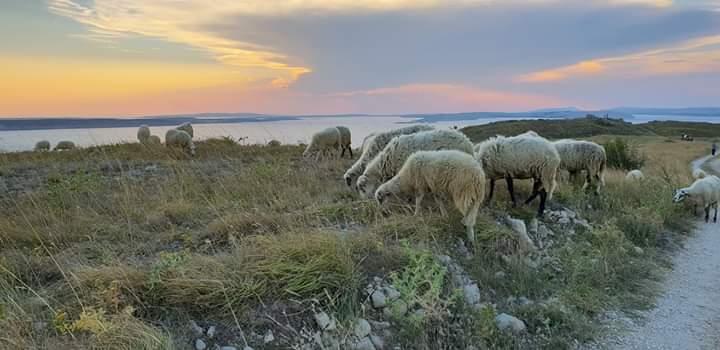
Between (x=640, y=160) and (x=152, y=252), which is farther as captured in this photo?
(x=640, y=160)

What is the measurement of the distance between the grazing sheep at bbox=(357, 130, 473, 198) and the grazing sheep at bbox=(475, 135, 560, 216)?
644 millimetres

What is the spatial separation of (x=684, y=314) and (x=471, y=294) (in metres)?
2.94

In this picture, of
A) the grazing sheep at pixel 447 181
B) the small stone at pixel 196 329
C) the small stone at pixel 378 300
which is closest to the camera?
the small stone at pixel 196 329

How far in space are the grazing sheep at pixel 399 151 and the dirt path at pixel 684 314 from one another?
4133 millimetres

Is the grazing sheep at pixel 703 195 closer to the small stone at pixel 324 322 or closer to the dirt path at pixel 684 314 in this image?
the dirt path at pixel 684 314

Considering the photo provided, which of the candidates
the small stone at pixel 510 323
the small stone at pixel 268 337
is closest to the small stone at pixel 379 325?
the small stone at pixel 268 337

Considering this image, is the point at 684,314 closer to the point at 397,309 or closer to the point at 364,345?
the point at 397,309

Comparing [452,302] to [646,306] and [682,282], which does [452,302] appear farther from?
[682,282]

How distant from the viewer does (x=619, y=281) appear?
657cm

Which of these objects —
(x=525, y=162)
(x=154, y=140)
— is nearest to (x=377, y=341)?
(x=525, y=162)

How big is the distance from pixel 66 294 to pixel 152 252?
5.35ft

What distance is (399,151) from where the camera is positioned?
28.8 ft

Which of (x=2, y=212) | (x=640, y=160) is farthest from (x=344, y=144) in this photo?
(x=640, y=160)

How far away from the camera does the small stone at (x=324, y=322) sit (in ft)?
14.3
